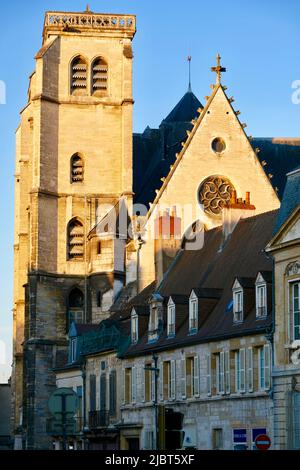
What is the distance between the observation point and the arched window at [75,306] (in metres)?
65.6

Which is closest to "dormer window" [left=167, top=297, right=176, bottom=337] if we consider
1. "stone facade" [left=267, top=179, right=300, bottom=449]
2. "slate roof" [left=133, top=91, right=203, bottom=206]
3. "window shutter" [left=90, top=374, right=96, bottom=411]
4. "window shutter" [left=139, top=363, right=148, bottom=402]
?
"window shutter" [left=139, top=363, right=148, bottom=402]

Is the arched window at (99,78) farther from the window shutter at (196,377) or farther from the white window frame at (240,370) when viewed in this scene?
the white window frame at (240,370)

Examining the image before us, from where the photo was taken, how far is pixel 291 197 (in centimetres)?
3481

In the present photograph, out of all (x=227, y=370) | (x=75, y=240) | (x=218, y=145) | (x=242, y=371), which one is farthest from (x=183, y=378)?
(x=75, y=240)

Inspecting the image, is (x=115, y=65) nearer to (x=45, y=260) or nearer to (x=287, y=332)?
(x=45, y=260)

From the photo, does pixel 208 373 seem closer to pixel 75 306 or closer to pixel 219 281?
pixel 219 281

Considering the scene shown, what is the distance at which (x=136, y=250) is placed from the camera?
57.9 m

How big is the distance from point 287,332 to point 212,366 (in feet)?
21.5

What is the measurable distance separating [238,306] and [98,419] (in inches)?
524

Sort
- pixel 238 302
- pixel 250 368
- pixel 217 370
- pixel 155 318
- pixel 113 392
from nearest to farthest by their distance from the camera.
A: pixel 250 368
pixel 238 302
pixel 217 370
pixel 155 318
pixel 113 392

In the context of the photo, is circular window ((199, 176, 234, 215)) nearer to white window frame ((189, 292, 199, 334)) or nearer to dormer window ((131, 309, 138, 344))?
dormer window ((131, 309, 138, 344))

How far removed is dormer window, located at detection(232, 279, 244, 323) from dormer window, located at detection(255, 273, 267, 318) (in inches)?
50.2

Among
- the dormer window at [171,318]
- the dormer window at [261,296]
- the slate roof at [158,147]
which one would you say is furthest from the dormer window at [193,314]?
the slate roof at [158,147]

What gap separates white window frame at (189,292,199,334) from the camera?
4122 cm
